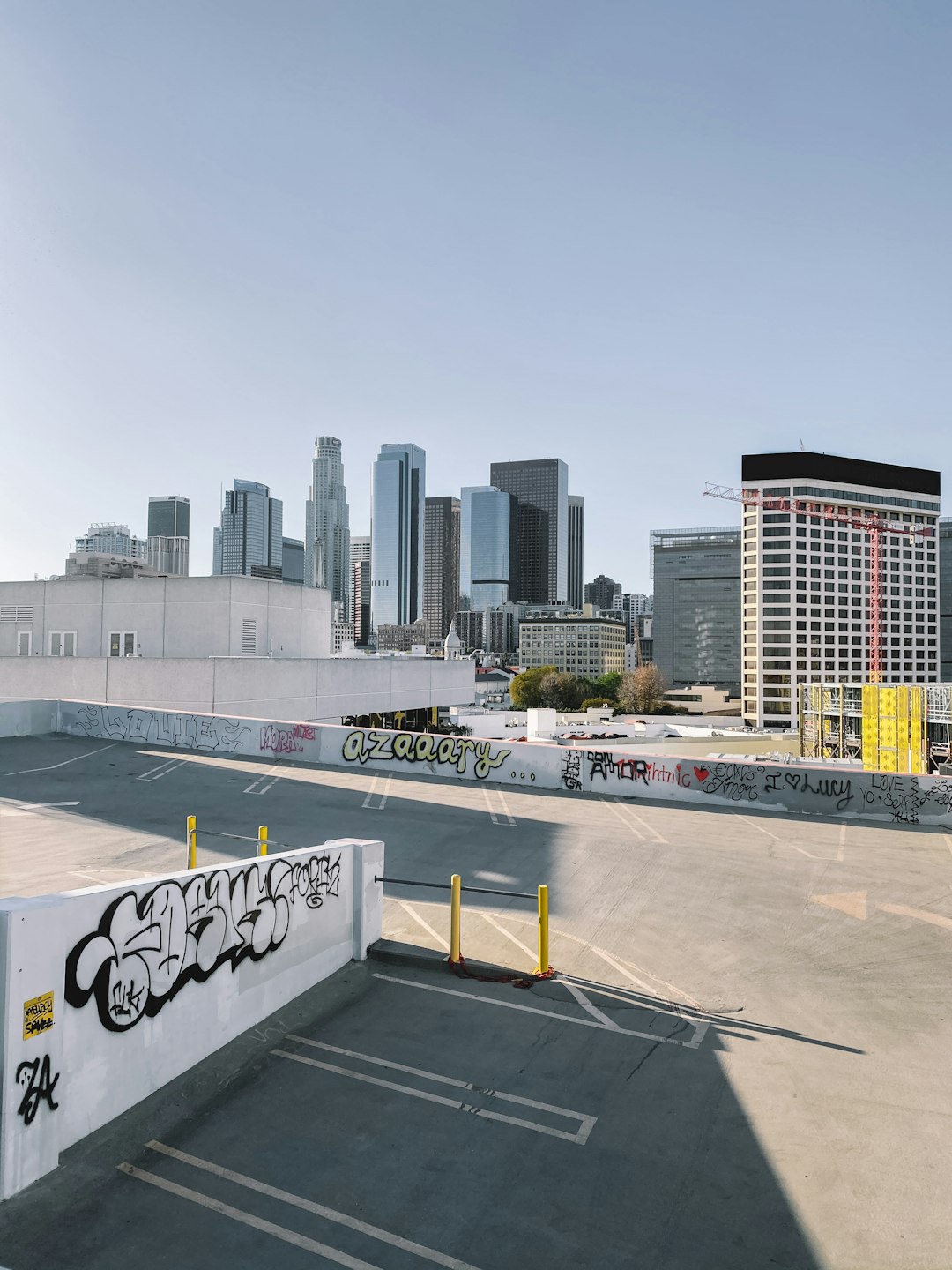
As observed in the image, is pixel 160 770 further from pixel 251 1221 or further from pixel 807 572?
pixel 807 572

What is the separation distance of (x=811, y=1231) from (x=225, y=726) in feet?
87.7

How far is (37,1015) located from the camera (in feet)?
20.4

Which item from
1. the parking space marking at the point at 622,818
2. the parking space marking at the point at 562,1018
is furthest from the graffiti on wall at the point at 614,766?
the parking space marking at the point at 562,1018

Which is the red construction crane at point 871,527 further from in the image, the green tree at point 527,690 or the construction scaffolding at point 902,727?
the construction scaffolding at point 902,727

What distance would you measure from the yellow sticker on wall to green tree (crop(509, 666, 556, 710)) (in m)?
182

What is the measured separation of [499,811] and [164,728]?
630 inches

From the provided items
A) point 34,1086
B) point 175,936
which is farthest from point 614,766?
point 34,1086

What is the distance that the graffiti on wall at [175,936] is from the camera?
6.89m

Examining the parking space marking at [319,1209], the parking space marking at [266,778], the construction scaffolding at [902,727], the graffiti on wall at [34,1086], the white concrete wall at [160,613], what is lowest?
the construction scaffolding at [902,727]

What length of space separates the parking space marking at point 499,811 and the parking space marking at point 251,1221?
13.9 metres

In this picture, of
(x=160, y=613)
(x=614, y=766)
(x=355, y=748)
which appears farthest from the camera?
(x=160, y=613)

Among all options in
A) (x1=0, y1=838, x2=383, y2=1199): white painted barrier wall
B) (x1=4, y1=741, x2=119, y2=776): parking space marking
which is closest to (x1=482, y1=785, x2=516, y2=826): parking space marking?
(x1=0, y1=838, x2=383, y2=1199): white painted barrier wall

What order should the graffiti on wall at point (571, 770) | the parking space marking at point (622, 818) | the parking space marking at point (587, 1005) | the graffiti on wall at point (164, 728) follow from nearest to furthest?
the parking space marking at point (587, 1005), the parking space marking at point (622, 818), the graffiti on wall at point (571, 770), the graffiti on wall at point (164, 728)

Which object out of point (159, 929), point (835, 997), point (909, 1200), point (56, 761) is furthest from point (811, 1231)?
point (56, 761)
